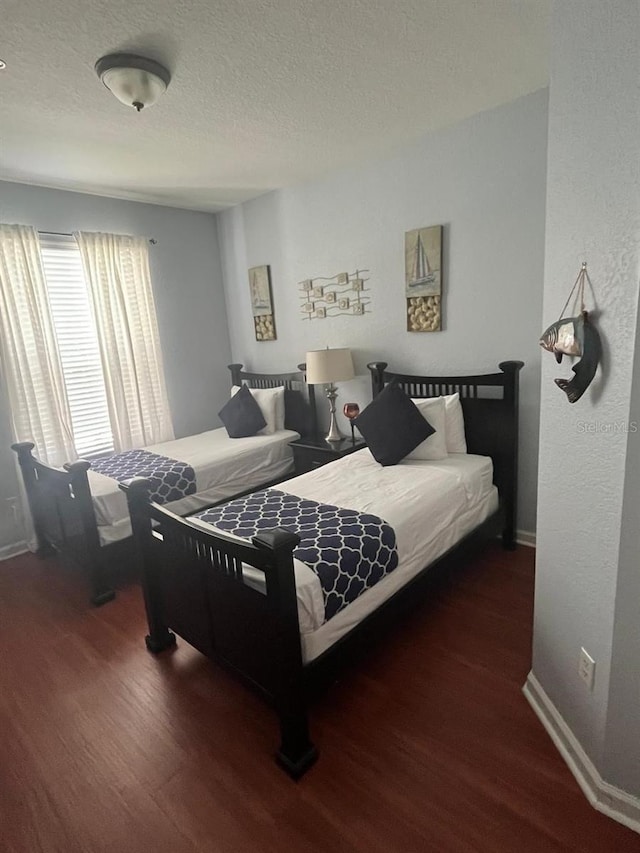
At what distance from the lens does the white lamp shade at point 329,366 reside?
11.4 feet

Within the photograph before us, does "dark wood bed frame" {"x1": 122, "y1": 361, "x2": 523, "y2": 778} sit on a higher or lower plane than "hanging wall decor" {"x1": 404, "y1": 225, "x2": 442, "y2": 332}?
lower

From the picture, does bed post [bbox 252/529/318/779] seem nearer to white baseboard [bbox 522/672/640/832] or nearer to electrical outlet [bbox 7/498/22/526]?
white baseboard [bbox 522/672/640/832]

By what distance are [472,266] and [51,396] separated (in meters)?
3.25

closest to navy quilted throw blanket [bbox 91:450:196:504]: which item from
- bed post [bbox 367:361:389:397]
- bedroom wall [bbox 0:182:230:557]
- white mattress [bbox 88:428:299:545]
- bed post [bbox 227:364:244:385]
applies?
white mattress [bbox 88:428:299:545]

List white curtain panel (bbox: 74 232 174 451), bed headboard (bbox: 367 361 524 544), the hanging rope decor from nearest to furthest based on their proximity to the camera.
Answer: the hanging rope decor, bed headboard (bbox: 367 361 524 544), white curtain panel (bbox: 74 232 174 451)

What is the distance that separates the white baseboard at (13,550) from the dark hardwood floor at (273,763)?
1228mm

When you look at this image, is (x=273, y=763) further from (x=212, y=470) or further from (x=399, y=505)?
(x=212, y=470)

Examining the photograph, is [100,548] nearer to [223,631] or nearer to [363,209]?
[223,631]

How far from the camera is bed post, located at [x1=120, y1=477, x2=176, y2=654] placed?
7.00 feet

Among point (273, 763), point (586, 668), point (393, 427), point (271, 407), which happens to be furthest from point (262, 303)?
point (586, 668)

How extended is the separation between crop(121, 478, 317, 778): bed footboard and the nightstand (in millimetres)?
1584

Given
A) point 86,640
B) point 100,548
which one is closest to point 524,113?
Answer: point 100,548

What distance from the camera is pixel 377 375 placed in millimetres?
3457

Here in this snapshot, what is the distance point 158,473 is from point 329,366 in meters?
1.48
